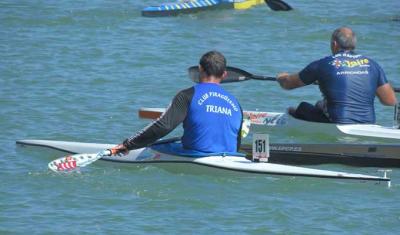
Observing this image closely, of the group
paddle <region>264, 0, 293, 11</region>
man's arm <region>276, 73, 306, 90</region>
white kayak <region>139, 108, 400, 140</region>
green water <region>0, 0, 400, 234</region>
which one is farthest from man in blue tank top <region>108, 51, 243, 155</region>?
paddle <region>264, 0, 293, 11</region>

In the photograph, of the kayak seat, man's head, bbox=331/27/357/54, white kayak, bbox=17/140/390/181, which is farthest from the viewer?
man's head, bbox=331/27/357/54

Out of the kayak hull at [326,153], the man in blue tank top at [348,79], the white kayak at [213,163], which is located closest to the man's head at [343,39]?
the man in blue tank top at [348,79]

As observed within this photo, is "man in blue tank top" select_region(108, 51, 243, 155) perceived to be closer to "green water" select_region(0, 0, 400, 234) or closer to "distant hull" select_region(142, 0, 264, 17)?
"green water" select_region(0, 0, 400, 234)

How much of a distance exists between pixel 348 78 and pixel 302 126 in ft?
3.47

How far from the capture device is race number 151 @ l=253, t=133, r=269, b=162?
11.8 m

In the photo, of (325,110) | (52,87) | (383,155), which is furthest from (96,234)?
(52,87)

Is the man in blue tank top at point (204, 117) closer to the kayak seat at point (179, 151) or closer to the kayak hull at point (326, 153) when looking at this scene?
the kayak seat at point (179, 151)

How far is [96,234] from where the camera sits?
10859mm

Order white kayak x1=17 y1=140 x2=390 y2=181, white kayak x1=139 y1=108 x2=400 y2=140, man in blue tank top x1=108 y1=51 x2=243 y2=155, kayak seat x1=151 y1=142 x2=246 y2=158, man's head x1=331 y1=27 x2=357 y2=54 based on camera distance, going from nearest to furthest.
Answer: white kayak x1=17 y1=140 x2=390 y2=181, man in blue tank top x1=108 y1=51 x2=243 y2=155, kayak seat x1=151 y1=142 x2=246 y2=158, man's head x1=331 y1=27 x2=357 y2=54, white kayak x1=139 y1=108 x2=400 y2=140

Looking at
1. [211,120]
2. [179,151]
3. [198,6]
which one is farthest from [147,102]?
[198,6]

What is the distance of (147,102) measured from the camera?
17.7 meters

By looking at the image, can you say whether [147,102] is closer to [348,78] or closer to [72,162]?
[348,78]

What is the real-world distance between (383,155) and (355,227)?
1965 millimetres

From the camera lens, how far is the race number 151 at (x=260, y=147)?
11.8m
